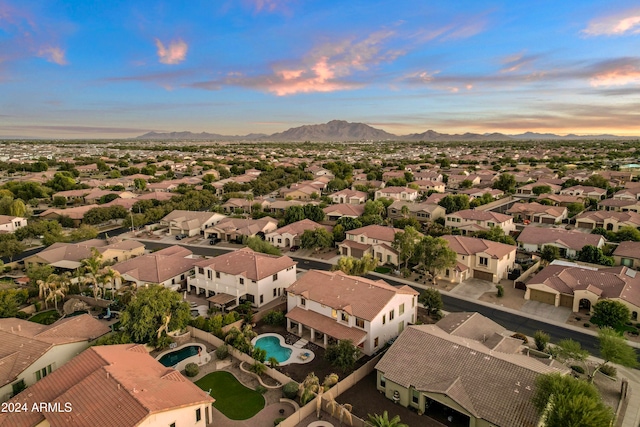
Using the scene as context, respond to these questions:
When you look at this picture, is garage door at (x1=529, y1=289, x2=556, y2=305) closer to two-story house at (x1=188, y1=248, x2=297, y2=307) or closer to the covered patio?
the covered patio

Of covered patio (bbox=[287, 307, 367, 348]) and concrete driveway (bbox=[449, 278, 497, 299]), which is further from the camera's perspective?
concrete driveway (bbox=[449, 278, 497, 299])

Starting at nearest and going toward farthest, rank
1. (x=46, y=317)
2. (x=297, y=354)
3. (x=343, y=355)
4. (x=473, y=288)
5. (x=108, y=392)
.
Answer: (x=108, y=392)
(x=343, y=355)
(x=297, y=354)
(x=46, y=317)
(x=473, y=288)

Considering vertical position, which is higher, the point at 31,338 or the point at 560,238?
the point at 560,238

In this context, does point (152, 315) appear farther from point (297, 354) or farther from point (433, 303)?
point (433, 303)

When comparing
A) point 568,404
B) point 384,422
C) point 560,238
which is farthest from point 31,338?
point 560,238

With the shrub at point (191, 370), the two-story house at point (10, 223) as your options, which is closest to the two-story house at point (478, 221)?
the shrub at point (191, 370)

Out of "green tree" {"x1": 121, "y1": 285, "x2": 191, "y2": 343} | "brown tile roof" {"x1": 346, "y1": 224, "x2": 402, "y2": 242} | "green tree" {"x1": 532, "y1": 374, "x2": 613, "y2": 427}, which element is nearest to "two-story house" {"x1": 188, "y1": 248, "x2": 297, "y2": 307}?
"green tree" {"x1": 121, "y1": 285, "x2": 191, "y2": 343}

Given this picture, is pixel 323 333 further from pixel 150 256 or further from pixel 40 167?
pixel 40 167
